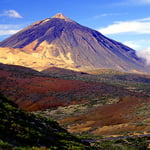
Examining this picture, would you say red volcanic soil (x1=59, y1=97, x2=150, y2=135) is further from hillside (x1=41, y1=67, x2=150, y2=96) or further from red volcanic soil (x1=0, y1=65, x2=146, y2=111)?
hillside (x1=41, y1=67, x2=150, y2=96)

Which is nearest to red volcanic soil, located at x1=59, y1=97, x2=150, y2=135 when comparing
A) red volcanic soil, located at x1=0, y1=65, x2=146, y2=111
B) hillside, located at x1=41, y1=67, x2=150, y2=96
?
red volcanic soil, located at x1=0, y1=65, x2=146, y2=111

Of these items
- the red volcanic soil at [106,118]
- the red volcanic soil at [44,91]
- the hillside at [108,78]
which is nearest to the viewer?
the red volcanic soil at [106,118]

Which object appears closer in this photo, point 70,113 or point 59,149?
point 59,149

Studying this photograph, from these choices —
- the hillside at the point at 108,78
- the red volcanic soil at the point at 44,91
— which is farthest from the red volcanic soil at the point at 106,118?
the hillside at the point at 108,78

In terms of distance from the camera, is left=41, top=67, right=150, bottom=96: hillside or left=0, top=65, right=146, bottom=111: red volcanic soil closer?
left=0, top=65, right=146, bottom=111: red volcanic soil

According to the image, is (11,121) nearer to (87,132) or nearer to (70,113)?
(87,132)

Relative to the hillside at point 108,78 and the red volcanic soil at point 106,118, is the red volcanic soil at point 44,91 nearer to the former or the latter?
the red volcanic soil at point 106,118

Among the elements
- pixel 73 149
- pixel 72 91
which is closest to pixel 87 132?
pixel 73 149

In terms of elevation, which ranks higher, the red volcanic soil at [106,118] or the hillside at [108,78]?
the hillside at [108,78]
